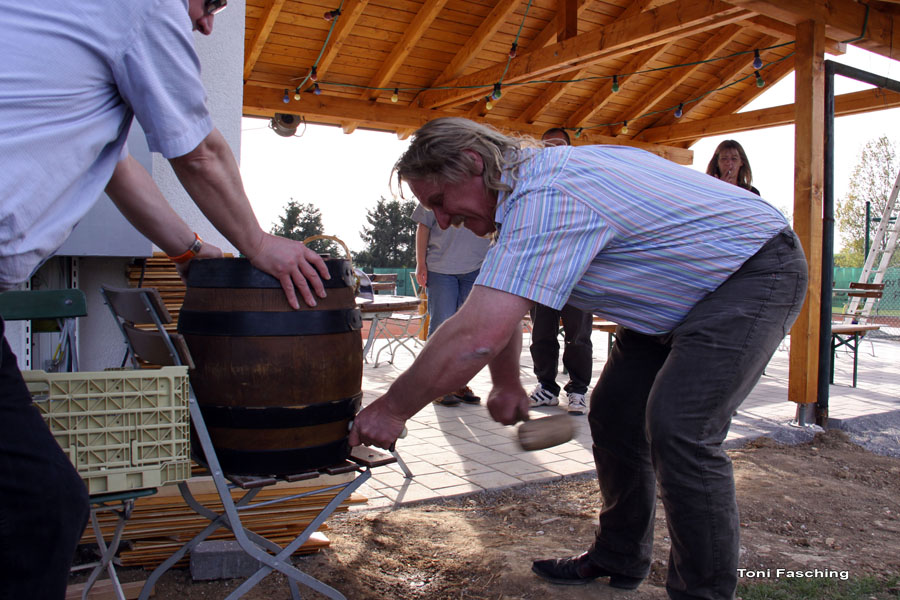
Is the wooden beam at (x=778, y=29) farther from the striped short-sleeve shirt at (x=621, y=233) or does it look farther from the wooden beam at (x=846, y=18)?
the striped short-sleeve shirt at (x=621, y=233)

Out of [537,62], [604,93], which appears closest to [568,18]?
[537,62]

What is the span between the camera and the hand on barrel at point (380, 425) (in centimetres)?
171

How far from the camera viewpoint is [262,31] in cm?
773

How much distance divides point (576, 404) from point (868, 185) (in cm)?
3244

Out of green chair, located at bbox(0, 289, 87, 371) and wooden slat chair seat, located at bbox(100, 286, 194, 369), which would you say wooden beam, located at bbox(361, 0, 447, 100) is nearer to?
green chair, located at bbox(0, 289, 87, 371)

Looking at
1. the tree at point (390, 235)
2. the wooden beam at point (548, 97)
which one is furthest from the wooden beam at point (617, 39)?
the tree at point (390, 235)

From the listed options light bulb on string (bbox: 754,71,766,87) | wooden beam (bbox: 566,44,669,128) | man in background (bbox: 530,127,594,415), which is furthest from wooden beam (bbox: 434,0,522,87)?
man in background (bbox: 530,127,594,415)

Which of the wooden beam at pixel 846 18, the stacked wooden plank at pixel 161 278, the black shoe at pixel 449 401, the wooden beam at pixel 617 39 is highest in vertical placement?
the wooden beam at pixel 617 39

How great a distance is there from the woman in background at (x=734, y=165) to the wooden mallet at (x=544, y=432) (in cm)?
309

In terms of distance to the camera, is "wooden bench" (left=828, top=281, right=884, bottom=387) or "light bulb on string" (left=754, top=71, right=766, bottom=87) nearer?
"wooden bench" (left=828, top=281, right=884, bottom=387)

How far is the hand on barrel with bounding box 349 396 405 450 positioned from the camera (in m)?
1.71

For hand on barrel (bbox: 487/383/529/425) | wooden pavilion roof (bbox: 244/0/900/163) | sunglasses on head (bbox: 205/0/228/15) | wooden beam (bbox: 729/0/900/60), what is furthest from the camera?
wooden pavilion roof (bbox: 244/0/900/163)

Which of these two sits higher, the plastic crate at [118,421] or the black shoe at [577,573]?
the plastic crate at [118,421]

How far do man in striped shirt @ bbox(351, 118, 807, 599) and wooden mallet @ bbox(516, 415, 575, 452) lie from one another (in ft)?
0.96
